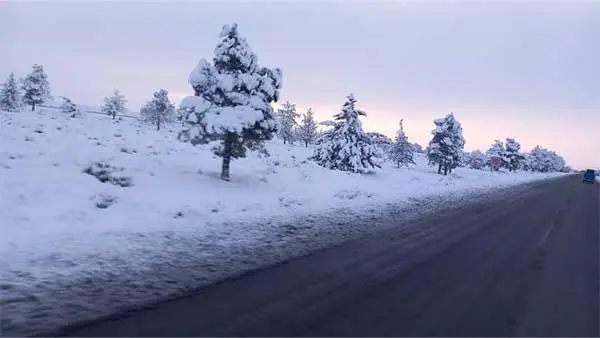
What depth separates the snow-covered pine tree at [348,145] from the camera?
42.1 metres

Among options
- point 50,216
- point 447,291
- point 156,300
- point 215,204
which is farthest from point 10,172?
point 447,291

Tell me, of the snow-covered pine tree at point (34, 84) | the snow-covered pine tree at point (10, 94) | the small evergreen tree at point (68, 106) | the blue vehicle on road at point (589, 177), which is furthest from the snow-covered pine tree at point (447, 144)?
the snow-covered pine tree at point (10, 94)

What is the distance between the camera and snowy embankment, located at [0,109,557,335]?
19.8 ft

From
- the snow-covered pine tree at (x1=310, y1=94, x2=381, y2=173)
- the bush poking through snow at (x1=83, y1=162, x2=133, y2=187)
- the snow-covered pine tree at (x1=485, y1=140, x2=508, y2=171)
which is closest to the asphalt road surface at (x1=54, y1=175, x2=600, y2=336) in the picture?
the bush poking through snow at (x1=83, y1=162, x2=133, y2=187)

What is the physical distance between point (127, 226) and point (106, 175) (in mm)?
5342

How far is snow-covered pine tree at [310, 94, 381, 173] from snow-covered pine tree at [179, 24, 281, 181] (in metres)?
21.5

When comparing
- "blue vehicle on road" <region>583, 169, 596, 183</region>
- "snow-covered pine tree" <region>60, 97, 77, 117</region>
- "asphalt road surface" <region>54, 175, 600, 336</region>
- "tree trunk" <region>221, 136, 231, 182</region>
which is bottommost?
"asphalt road surface" <region>54, 175, 600, 336</region>

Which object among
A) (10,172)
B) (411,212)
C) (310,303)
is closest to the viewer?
(310,303)

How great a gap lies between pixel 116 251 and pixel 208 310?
12.2 ft

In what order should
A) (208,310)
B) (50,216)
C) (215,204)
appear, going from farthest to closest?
(215,204), (50,216), (208,310)

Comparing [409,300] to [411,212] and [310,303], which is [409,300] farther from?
[411,212]

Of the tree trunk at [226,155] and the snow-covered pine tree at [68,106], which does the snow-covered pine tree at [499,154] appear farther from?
the tree trunk at [226,155]

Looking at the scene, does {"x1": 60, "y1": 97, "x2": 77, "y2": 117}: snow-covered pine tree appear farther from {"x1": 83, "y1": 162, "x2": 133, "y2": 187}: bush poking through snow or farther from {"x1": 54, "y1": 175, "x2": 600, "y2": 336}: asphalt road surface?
{"x1": 54, "y1": 175, "x2": 600, "y2": 336}: asphalt road surface

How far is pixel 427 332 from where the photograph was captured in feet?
16.3
